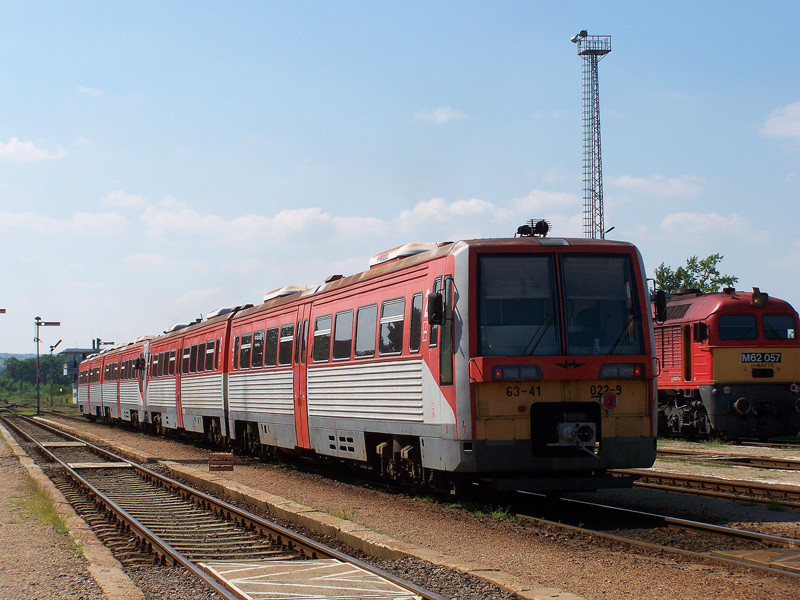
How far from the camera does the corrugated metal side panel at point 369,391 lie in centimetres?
1248

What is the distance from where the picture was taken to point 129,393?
125 ft

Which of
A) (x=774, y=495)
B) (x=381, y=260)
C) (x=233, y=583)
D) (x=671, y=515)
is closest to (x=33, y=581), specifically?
(x=233, y=583)

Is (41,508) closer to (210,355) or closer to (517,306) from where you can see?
(517,306)

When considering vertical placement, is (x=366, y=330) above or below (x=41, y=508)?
above

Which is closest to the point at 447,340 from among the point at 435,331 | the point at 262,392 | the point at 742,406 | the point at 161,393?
the point at 435,331

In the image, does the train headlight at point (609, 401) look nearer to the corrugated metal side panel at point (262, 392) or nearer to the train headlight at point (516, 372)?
the train headlight at point (516, 372)

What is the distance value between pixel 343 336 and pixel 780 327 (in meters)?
12.5

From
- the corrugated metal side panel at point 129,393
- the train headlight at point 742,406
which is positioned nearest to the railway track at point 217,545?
the train headlight at point 742,406

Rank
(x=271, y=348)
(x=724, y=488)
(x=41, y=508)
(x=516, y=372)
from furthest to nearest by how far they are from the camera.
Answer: (x=271, y=348) → (x=41, y=508) → (x=724, y=488) → (x=516, y=372)

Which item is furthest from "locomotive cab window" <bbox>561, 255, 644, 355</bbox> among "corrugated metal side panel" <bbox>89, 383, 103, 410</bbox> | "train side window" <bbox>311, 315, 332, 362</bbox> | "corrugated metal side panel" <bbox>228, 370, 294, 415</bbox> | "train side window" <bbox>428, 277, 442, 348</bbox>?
"corrugated metal side panel" <bbox>89, 383, 103, 410</bbox>

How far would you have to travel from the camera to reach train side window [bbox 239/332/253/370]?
20938 mm

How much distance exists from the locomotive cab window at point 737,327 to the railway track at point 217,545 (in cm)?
1333

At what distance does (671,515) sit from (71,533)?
6724 mm

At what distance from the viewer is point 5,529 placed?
1118 centimetres
